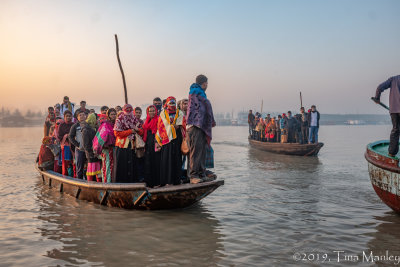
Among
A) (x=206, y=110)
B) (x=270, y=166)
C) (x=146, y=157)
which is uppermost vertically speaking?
(x=206, y=110)

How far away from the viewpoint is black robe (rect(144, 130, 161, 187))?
6.27 m

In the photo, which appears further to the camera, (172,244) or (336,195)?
(336,195)

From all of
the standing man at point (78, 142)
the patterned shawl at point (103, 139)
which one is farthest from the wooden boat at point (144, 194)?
the standing man at point (78, 142)

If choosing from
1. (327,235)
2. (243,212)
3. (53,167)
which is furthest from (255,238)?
(53,167)

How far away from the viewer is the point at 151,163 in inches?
249

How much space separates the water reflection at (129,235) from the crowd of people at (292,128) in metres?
11.4

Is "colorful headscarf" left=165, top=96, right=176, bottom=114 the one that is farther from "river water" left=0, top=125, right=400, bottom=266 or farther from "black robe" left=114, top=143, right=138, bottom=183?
"river water" left=0, top=125, right=400, bottom=266

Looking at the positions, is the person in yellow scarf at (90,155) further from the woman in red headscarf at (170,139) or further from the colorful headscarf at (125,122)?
the woman in red headscarf at (170,139)

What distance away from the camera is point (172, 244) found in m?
4.51

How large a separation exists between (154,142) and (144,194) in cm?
99

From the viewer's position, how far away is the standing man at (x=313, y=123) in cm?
1598

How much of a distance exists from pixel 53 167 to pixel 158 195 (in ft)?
14.2

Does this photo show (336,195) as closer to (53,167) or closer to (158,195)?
(158,195)

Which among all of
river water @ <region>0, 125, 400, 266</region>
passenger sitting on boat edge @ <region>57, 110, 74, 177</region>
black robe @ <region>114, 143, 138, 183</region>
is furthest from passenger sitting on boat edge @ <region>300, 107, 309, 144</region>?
black robe @ <region>114, 143, 138, 183</region>
